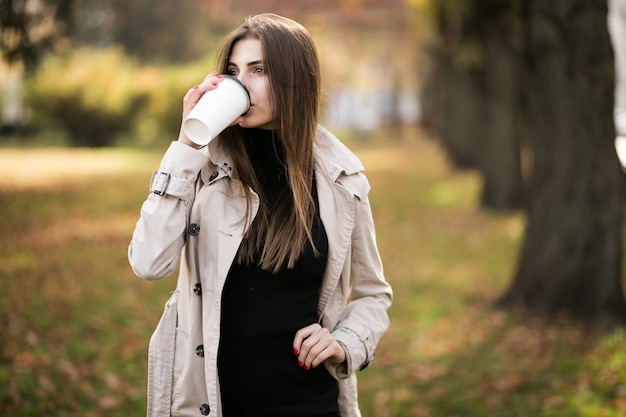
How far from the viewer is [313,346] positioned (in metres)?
2.44

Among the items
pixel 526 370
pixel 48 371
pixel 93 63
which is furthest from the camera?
pixel 93 63

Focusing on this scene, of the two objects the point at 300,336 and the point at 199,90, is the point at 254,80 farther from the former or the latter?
the point at 300,336

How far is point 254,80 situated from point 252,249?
1.72 feet

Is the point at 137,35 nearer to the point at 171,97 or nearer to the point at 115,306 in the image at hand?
the point at 171,97

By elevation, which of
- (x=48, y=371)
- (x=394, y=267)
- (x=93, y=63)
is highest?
(x=93, y=63)

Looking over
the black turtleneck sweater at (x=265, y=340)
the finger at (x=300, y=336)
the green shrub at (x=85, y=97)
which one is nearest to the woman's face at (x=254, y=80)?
the black turtleneck sweater at (x=265, y=340)

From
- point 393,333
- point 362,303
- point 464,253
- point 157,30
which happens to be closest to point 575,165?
point 393,333

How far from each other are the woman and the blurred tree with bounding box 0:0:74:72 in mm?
10995

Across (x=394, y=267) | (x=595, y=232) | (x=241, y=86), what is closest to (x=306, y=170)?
(x=241, y=86)

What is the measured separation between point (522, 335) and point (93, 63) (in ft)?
78.6

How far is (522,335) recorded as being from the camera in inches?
288

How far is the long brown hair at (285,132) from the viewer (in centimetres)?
242

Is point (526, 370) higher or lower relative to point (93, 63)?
lower

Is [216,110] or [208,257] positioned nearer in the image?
[216,110]
